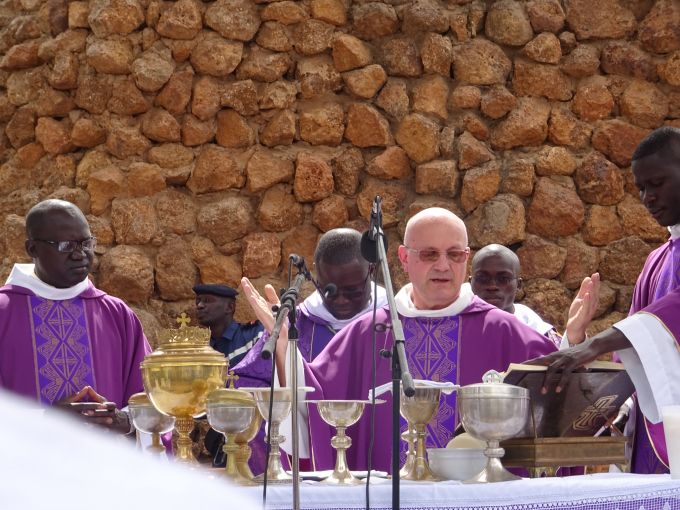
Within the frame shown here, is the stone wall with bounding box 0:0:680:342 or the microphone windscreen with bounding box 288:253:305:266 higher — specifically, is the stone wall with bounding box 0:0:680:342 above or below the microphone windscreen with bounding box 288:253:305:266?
above

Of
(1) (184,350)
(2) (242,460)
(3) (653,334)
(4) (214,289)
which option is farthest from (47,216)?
(3) (653,334)

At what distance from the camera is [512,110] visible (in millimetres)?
7254

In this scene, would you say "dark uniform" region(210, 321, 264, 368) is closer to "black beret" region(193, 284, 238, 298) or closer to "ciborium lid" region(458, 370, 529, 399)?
"black beret" region(193, 284, 238, 298)

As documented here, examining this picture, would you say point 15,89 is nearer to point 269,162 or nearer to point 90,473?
point 269,162

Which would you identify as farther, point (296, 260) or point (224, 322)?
point (224, 322)

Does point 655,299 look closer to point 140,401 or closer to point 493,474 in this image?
point 493,474

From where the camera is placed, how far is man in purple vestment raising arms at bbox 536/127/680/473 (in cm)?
361

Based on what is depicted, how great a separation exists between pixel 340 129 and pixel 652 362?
392cm

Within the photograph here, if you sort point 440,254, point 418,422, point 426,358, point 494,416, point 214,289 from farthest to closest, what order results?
point 214,289 → point 426,358 → point 440,254 → point 418,422 → point 494,416

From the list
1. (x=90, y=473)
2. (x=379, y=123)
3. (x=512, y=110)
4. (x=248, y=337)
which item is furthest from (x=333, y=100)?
(x=90, y=473)

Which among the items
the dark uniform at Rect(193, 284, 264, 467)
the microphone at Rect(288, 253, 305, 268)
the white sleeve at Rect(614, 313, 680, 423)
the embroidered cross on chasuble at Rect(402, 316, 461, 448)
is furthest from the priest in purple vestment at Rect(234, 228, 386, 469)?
the microphone at Rect(288, 253, 305, 268)

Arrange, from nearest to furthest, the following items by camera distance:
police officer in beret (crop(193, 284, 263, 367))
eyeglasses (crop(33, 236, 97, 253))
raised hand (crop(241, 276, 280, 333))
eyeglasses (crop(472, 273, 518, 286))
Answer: raised hand (crop(241, 276, 280, 333)), eyeglasses (crop(33, 236, 97, 253)), eyeglasses (crop(472, 273, 518, 286)), police officer in beret (crop(193, 284, 263, 367))

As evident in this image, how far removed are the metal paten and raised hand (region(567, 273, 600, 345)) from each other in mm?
1540

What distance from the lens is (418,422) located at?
3246mm
